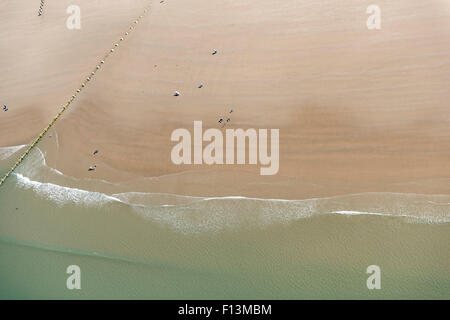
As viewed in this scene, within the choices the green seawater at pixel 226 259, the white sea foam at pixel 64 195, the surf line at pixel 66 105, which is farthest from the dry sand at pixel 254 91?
the green seawater at pixel 226 259

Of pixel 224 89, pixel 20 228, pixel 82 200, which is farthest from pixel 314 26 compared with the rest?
pixel 20 228

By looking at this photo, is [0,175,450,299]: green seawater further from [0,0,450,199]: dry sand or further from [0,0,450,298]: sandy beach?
[0,0,450,199]: dry sand

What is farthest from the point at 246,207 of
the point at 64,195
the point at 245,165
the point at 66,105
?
the point at 66,105

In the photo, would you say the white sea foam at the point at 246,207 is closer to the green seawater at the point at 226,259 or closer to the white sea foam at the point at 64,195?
the white sea foam at the point at 64,195

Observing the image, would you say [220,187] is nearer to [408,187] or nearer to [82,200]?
[82,200]

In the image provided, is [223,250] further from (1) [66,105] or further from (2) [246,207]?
(1) [66,105]
